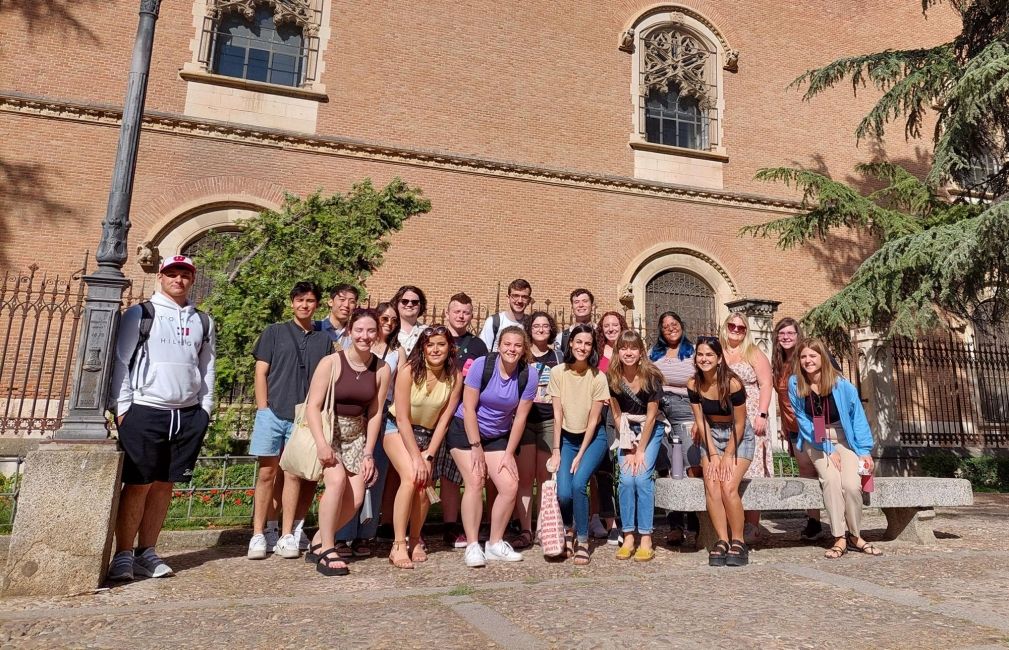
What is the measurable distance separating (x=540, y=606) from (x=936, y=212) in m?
13.4

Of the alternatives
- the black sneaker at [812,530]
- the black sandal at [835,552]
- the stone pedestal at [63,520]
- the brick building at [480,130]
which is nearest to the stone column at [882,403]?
the brick building at [480,130]

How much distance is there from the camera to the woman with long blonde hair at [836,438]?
466cm

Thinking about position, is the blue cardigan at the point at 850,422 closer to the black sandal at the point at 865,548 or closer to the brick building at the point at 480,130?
the black sandal at the point at 865,548

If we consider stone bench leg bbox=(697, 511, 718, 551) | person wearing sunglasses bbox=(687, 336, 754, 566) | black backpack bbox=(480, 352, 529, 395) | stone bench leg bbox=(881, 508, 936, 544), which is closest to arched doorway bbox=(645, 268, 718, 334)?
stone bench leg bbox=(881, 508, 936, 544)

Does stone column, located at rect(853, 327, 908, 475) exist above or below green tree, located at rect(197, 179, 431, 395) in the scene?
below

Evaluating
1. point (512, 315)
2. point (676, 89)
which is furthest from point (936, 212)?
point (512, 315)

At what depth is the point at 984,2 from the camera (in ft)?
33.3

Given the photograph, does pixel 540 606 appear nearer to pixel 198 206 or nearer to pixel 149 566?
pixel 149 566

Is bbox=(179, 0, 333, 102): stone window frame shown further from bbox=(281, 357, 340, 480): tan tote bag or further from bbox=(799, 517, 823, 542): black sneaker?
bbox=(799, 517, 823, 542): black sneaker

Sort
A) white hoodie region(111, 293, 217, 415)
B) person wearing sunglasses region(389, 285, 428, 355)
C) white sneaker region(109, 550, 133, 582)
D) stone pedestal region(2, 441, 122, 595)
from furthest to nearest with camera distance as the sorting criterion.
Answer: person wearing sunglasses region(389, 285, 428, 355), white hoodie region(111, 293, 217, 415), white sneaker region(109, 550, 133, 582), stone pedestal region(2, 441, 122, 595)

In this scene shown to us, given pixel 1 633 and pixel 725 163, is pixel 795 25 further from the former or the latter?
pixel 1 633

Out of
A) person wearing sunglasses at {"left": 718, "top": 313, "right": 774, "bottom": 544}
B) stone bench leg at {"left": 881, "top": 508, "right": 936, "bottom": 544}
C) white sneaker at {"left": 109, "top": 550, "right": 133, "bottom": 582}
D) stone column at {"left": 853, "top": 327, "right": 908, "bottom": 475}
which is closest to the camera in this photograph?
white sneaker at {"left": 109, "top": 550, "right": 133, "bottom": 582}

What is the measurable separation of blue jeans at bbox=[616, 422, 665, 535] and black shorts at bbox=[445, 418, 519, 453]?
0.93 meters

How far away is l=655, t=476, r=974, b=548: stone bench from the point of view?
14.5 ft
